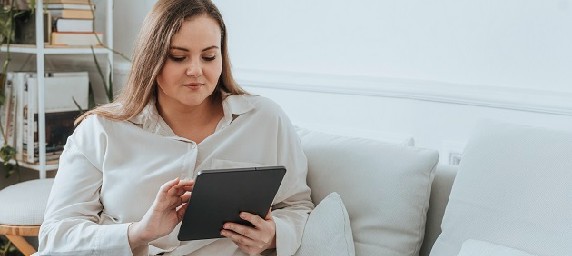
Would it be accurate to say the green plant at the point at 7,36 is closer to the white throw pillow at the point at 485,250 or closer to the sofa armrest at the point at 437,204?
the sofa armrest at the point at 437,204

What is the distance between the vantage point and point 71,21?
2.87 metres

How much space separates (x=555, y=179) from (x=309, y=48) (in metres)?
1.10

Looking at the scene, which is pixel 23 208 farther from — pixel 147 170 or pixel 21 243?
pixel 147 170

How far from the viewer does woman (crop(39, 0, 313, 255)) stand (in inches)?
68.7

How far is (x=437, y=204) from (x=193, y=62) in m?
0.69

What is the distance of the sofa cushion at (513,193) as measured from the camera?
5.41 feet

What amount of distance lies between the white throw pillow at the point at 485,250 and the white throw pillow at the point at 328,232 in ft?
0.91

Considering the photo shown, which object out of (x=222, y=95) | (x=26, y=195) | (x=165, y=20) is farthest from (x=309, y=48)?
(x=26, y=195)

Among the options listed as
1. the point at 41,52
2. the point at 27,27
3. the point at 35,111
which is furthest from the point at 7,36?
the point at 35,111

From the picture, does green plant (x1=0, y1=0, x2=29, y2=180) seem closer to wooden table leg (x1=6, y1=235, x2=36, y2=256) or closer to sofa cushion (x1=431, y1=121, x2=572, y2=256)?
wooden table leg (x1=6, y1=235, x2=36, y2=256)

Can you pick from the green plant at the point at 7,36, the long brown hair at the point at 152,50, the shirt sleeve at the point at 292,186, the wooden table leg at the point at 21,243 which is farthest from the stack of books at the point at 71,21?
the shirt sleeve at the point at 292,186

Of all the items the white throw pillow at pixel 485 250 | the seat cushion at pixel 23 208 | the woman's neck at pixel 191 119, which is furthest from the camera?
the seat cushion at pixel 23 208

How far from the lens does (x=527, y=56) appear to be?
83.1 inches

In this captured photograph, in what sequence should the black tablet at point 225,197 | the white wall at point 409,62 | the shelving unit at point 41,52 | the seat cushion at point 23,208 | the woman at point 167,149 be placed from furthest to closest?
the shelving unit at point 41,52 < the seat cushion at point 23,208 < the white wall at point 409,62 < the woman at point 167,149 < the black tablet at point 225,197
